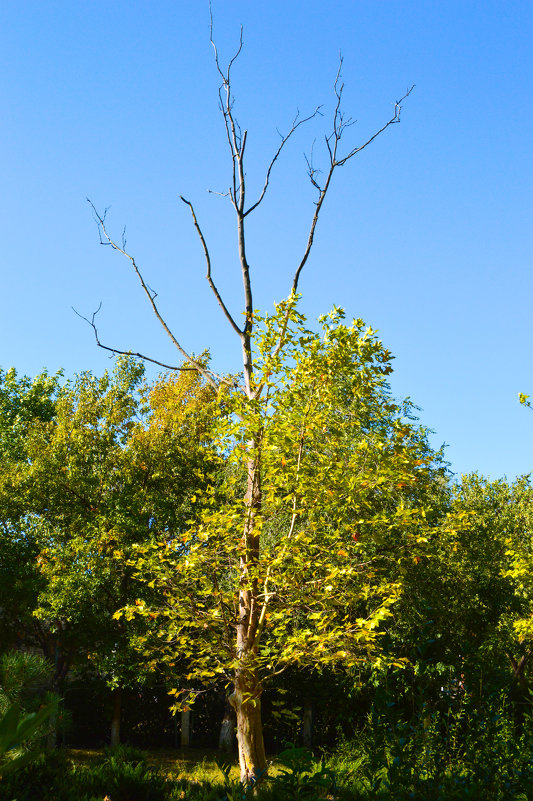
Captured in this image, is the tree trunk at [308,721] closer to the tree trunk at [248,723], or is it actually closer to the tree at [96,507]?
the tree at [96,507]

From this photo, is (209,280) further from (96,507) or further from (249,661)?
(96,507)

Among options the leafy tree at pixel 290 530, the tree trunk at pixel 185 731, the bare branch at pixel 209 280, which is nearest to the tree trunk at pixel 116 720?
the tree trunk at pixel 185 731

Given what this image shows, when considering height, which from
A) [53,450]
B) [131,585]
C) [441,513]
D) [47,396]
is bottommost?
[131,585]

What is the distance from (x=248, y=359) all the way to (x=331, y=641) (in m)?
4.35

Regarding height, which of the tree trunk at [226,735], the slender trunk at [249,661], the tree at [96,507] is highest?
the tree at [96,507]

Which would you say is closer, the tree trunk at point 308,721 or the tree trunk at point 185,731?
the tree trunk at point 308,721

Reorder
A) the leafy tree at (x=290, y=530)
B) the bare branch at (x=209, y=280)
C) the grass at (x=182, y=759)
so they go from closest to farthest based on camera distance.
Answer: the leafy tree at (x=290, y=530), the bare branch at (x=209, y=280), the grass at (x=182, y=759)

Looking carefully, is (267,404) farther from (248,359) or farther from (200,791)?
(200,791)

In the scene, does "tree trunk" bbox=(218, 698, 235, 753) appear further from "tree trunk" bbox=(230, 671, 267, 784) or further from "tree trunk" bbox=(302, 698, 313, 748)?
"tree trunk" bbox=(230, 671, 267, 784)

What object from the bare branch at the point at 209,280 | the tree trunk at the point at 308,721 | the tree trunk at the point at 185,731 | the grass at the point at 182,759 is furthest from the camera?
the tree trunk at the point at 185,731

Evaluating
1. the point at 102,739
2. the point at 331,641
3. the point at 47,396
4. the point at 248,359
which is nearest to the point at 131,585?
the point at 102,739

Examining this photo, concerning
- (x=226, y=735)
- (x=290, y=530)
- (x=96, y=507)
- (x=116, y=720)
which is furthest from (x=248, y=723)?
(x=116, y=720)

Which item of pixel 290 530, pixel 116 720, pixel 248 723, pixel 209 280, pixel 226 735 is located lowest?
pixel 226 735

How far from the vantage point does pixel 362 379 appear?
8977 mm
